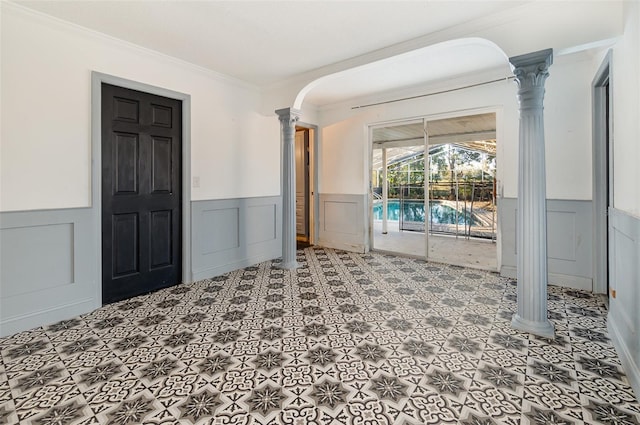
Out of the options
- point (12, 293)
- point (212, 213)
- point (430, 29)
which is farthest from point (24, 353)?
point (430, 29)

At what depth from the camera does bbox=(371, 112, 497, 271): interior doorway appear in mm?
4922

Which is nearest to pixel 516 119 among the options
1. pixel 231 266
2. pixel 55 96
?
pixel 231 266

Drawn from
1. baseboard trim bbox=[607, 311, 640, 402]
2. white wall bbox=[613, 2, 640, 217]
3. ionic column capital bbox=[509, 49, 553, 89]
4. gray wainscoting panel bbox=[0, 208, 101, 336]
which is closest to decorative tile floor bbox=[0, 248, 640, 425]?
baseboard trim bbox=[607, 311, 640, 402]

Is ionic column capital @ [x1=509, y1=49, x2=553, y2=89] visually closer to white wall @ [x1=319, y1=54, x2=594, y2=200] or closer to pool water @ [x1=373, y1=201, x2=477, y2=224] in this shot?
white wall @ [x1=319, y1=54, x2=594, y2=200]

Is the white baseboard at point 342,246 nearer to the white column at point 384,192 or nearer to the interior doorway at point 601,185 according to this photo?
the white column at point 384,192

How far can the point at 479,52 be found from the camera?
3449 millimetres

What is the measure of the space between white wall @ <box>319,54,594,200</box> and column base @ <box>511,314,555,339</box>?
1.89m

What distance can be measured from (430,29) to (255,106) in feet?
8.52

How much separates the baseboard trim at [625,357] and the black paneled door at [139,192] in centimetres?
400

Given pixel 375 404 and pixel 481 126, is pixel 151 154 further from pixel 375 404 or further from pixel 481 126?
pixel 481 126

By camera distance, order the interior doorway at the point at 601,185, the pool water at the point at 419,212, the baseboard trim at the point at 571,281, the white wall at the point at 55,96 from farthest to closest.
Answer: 1. the pool water at the point at 419,212
2. the baseboard trim at the point at 571,281
3. the interior doorway at the point at 601,185
4. the white wall at the point at 55,96

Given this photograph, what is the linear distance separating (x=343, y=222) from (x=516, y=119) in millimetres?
3016

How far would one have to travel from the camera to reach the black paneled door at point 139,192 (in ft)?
10.3

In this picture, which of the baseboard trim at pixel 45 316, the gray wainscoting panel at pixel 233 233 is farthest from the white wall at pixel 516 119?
the baseboard trim at pixel 45 316
